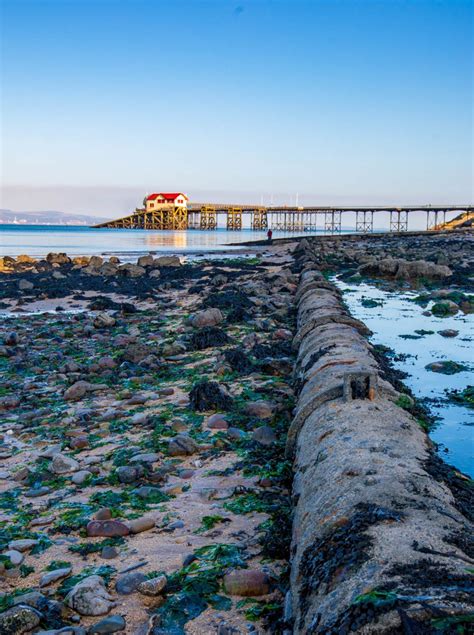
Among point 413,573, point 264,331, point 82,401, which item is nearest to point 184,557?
point 413,573

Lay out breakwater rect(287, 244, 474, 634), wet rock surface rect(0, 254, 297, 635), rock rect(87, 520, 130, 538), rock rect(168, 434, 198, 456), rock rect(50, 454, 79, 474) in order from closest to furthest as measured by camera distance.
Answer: breakwater rect(287, 244, 474, 634)
wet rock surface rect(0, 254, 297, 635)
rock rect(87, 520, 130, 538)
rock rect(50, 454, 79, 474)
rock rect(168, 434, 198, 456)

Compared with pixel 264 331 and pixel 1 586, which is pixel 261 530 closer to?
pixel 1 586

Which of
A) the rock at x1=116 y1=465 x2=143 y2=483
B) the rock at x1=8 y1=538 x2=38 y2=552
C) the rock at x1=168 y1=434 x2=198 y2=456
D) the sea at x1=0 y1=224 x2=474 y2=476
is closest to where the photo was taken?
the rock at x1=8 y1=538 x2=38 y2=552

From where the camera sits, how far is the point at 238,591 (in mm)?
2900

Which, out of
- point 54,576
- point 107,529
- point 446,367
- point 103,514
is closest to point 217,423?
point 103,514

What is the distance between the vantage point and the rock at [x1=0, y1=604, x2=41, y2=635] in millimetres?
2508

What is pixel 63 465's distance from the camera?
15.3 feet

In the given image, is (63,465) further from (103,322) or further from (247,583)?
(103,322)

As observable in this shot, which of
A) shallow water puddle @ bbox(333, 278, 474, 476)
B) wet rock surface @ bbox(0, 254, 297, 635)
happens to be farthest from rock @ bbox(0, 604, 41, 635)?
shallow water puddle @ bbox(333, 278, 474, 476)

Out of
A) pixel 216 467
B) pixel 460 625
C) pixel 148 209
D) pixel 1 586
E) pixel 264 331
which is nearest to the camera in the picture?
pixel 460 625

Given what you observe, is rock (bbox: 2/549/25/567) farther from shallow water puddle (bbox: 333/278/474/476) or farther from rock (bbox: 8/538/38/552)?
shallow water puddle (bbox: 333/278/474/476)

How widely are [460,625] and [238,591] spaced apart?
57.9 inches

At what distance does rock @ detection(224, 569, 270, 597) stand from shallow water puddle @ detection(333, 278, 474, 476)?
7.46 feet

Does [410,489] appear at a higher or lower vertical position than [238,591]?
higher
